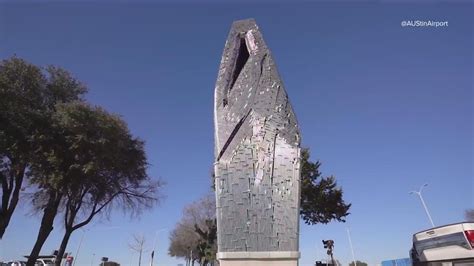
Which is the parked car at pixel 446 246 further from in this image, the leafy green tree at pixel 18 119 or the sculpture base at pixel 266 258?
the leafy green tree at pixel 18 119

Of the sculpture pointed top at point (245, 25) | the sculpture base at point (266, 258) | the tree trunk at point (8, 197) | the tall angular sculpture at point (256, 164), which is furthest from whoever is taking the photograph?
the tree trunk at point (8, 197)

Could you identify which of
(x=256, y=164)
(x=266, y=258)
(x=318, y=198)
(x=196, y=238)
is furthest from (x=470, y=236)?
(x=196, y=238)

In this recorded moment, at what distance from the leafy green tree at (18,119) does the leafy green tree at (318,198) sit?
16.3m

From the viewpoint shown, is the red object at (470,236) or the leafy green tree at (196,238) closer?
the red object at (470,236)

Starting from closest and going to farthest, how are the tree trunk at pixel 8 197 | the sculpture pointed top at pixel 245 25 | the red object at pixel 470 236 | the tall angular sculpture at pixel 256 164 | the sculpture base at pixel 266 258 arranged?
the red object at pixel 470 236, the sculpture base at pixel 266 258, the tall angular sculpture at pixel 256 164, the sculpture pointed top at pixel 245 25, the tree trunk at pixel 8 197

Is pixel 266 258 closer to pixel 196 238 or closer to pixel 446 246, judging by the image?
pixel 446 246

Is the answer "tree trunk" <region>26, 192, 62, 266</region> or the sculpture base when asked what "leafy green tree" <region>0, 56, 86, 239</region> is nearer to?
"tree trunk" <region>26, 192, 62, 266</region>

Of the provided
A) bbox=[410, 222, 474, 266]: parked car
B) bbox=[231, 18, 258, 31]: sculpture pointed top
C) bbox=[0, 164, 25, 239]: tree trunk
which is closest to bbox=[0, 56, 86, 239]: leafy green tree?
bbox=[0, 164, 25, 239]: tree trunk

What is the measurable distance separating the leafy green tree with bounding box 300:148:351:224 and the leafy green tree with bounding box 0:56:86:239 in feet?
53.4

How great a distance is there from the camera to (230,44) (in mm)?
13227

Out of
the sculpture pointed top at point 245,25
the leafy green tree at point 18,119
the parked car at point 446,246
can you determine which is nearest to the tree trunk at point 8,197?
the leafy green tree at point 18,119

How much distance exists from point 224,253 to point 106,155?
1529cm

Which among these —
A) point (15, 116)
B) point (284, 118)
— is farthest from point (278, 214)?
point (15, 116)

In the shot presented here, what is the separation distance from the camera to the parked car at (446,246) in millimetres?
6671
